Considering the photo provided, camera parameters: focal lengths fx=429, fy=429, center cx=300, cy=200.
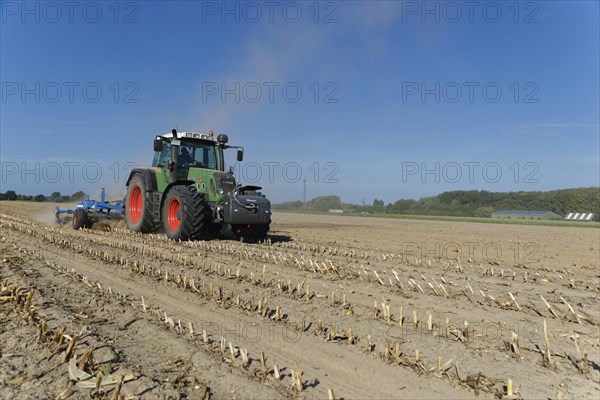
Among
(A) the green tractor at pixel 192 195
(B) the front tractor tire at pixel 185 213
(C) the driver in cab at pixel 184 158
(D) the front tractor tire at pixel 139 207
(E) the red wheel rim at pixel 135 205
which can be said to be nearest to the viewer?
(B) the front tractor tire at pixel 185 213

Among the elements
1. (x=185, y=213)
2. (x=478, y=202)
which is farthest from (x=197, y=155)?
(x=478, y=202)

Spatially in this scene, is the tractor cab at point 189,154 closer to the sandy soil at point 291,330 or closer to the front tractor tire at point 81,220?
the front tractor tire at point 81,220

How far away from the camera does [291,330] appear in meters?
3.99

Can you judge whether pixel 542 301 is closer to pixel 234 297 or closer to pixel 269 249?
pixel 234 297

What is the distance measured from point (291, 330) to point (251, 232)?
7002 millimetres

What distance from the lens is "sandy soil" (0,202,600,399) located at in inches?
115

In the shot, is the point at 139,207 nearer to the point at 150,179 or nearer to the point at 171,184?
the point at 150,179

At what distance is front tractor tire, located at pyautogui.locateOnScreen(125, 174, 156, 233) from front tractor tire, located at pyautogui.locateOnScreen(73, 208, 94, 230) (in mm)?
1530

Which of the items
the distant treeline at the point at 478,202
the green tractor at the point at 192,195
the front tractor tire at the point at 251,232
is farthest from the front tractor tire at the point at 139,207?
the distant treeline at the point at 478,202

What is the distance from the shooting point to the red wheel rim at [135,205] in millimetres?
12398

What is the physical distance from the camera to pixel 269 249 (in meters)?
9.05

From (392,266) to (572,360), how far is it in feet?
13.0

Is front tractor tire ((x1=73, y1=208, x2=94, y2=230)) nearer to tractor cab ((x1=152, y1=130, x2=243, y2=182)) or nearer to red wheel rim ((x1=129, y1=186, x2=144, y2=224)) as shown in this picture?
red wheel rim ((x1=129, y1=186, x2=144, y2=224))

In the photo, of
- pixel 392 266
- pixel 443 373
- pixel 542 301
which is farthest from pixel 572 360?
pixel 392 266
